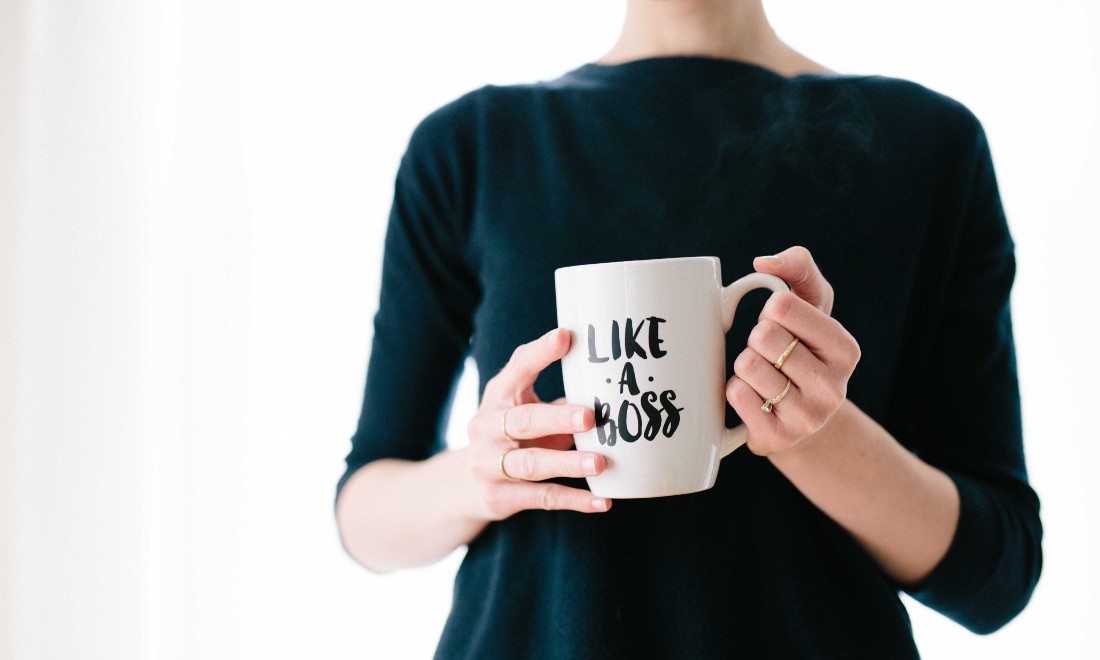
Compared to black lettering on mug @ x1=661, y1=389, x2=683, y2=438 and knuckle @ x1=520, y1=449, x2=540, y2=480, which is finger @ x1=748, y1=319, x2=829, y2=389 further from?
knuckle @ x1=520, y1=449, x2=540, y2=480

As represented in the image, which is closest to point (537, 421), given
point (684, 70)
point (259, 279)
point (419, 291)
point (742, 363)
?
point (742, 363)

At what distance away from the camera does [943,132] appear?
0.78 meters

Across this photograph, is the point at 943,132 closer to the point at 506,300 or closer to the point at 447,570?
the point at 506,300

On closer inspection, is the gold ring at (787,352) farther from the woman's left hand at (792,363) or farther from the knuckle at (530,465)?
the knuckle at (530,465)

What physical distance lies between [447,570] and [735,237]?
81 centimetres

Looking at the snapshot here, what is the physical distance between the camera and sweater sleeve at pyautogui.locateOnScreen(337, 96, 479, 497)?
0.82 metres

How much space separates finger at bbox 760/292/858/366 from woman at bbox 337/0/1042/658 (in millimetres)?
51

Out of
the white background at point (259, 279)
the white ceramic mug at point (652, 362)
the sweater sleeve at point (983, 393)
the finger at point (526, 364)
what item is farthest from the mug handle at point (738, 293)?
the white background at point (259, 279)

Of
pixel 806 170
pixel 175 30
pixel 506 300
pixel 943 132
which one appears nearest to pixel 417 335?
pixel 506 300

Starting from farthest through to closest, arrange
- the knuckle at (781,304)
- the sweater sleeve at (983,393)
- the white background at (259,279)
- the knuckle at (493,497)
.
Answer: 1. the white background at (259,279)
2. the sweater sleeve at (983,393)
3. the knuckle at (493,497)
4. the knuckle at (781,304)

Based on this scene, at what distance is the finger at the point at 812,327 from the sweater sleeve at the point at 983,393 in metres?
0.28

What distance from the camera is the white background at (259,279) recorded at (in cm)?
120

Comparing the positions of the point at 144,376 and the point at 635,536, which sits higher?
the point at 144,376

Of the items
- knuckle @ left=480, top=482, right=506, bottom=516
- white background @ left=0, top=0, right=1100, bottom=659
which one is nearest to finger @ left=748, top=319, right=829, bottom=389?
knuckle @ left=480, top=482, right=506, bottom=516
